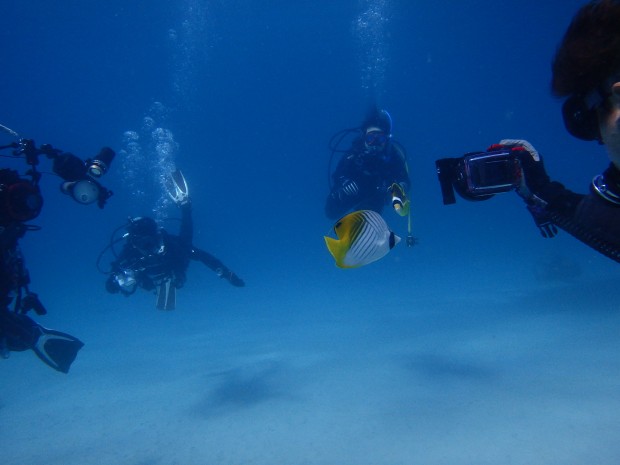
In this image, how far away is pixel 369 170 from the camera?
8219mm

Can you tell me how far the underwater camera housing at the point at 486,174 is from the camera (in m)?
1.84

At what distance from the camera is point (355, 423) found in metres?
4.93

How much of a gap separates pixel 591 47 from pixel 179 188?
11.7 m

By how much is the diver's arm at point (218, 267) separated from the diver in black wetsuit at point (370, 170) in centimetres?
311

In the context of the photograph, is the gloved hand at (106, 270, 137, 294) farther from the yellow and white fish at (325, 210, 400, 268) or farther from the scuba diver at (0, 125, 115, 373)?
the yellow and white fish at (325, 210, 400, 268)

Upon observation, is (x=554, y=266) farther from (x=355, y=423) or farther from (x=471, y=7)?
(x=471, y=7)

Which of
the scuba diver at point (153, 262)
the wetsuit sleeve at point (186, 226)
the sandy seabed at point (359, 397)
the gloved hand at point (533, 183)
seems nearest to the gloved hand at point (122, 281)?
the scuba diver at point (153, 262)

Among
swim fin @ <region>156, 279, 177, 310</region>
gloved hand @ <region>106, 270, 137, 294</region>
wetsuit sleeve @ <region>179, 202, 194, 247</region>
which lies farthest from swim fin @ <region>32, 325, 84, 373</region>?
wetsuit sleeve @ <region>179, 202, 194, 247</region>

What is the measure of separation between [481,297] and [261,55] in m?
47.7

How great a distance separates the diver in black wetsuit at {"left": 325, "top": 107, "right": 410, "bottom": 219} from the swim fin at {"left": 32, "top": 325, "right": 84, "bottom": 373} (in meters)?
5.45

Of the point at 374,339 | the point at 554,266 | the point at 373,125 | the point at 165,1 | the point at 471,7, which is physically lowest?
the point at 374,339

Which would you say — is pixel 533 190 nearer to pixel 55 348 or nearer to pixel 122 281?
pixel 55 348

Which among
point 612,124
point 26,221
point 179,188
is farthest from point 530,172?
point 179,188

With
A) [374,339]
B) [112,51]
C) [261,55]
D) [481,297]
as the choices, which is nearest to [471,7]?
[261,55]
